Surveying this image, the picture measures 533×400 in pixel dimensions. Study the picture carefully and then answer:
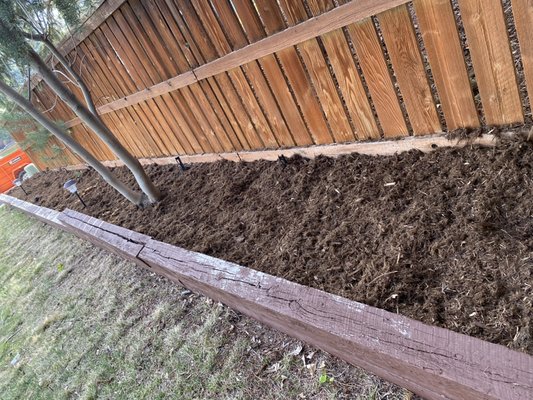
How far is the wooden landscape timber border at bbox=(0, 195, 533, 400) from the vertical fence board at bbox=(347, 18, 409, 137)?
1305 millimetres

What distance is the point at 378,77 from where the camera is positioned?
250cm

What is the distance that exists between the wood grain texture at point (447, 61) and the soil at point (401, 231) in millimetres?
211

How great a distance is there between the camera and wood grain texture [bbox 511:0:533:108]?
5.90 feet

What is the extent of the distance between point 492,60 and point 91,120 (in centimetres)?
352

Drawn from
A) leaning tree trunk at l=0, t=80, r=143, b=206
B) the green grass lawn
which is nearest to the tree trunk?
leaning tree trunk at l=0, t=80, r=143, b=206

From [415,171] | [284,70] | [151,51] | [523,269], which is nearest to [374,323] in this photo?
[523,269]

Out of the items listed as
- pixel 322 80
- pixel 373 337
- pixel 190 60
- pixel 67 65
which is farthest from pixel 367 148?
pixel 67 65

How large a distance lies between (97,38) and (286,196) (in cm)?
328

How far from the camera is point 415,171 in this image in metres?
2.44

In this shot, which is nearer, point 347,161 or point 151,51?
point 347,161

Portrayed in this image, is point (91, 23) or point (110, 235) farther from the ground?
point (91, 23)

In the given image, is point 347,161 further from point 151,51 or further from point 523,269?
point 151,51

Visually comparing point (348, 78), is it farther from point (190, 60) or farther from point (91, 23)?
point (91, 23)

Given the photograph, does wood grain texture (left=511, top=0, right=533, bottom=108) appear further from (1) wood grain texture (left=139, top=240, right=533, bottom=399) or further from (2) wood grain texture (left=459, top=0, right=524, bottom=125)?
(1) wood grain texture (left=139, top=240, right=533, bottom=399)
